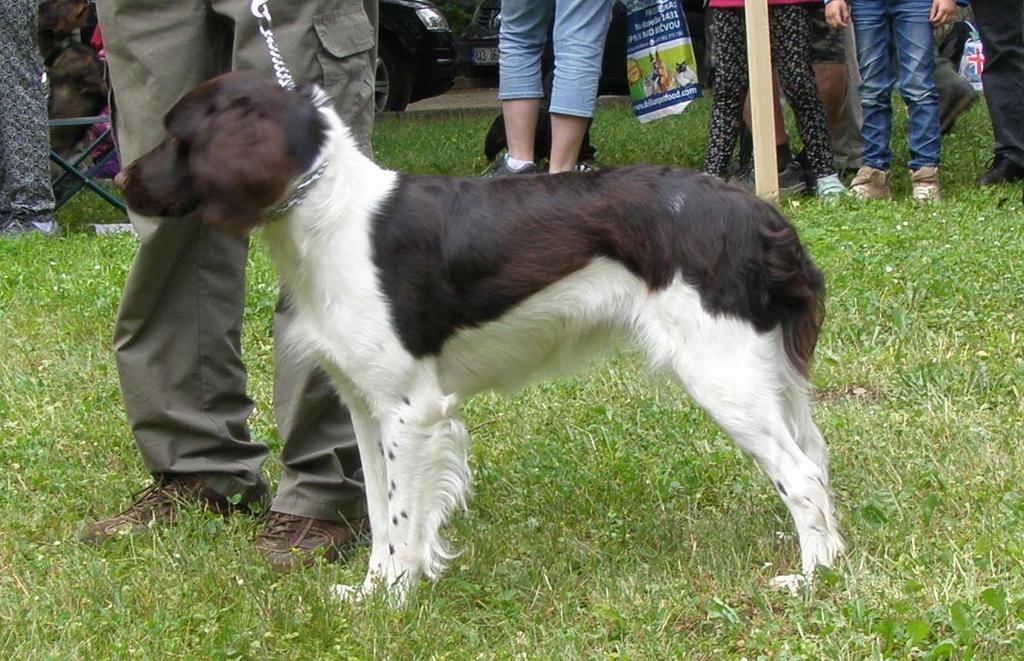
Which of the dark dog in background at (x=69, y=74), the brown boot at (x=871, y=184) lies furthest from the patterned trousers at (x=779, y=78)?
the dark dog in background at (x=69, y=74)

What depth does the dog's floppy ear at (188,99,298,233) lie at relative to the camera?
3.41 metres

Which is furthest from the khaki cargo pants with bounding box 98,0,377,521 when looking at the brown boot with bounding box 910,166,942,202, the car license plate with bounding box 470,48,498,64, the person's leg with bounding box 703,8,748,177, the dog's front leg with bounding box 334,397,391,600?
the car license plate with bounding box 470,48,498,64

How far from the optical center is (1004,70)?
8859 mm

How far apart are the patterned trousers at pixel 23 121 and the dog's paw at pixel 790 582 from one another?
6524mm

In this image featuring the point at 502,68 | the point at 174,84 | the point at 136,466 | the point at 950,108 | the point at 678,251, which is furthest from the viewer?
the point at 950,108

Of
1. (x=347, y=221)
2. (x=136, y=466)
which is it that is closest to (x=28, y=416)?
(x=136, y=466)

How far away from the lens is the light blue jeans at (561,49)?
25.2 feet

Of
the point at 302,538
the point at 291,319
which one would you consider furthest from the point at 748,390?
the point at 302,538

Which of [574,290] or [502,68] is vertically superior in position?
[574,290]

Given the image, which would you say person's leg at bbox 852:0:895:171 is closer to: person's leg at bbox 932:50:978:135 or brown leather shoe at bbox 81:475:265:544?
person's leg at bbox 932:50:978:135

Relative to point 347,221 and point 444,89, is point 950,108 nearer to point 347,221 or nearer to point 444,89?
point 444,89

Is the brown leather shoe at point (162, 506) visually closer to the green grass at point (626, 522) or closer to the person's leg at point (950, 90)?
the green grass at point (626, 522)

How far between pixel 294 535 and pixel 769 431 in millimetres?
1374

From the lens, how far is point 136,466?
4809mm
